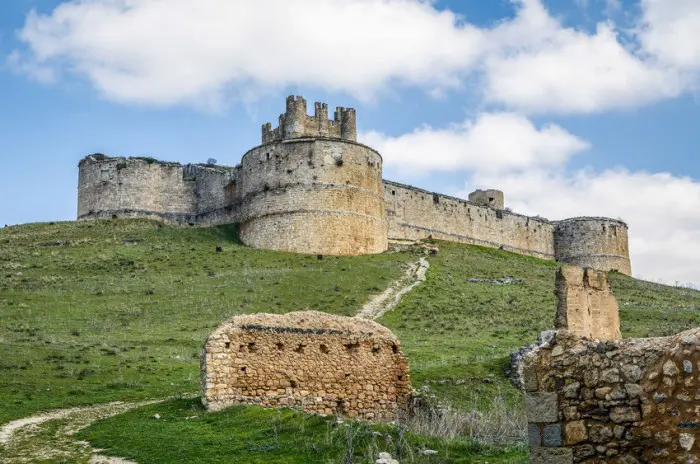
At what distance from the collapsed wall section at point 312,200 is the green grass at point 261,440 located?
39033 millimetres

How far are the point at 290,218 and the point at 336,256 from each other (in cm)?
460

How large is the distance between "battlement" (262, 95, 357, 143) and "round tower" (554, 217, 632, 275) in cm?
3062

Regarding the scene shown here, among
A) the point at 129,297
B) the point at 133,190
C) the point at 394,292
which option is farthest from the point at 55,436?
the point at 133,190

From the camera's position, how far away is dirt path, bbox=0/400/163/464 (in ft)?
43.7

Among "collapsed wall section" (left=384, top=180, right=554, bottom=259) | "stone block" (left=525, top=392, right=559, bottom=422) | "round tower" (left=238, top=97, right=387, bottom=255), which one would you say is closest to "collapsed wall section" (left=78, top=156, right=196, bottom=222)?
"round tower" (left=238, top=97, right=387, bottom=255)

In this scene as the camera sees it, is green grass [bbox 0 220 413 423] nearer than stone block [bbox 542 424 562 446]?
No

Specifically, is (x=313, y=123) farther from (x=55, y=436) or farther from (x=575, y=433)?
(x=575, y=433)

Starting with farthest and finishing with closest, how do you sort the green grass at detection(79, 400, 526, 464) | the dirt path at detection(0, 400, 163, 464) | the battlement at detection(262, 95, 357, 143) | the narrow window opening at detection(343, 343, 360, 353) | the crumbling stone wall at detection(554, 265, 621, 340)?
the battlement at detection(262, 95, 357, 143), the crumbling stone wall at detection(554, 265, 621, 340), the narrow window opening at detection(343, 343, 360, 353), the dirt path at detection(0, 400, 163, 464), the green grass at detection(79, 400, 526, 464)

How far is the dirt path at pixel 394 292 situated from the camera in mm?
38844

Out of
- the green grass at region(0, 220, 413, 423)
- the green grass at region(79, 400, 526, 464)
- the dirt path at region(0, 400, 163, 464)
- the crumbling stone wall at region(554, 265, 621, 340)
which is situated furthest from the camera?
the green grass at region(0, 220, 413, 423)

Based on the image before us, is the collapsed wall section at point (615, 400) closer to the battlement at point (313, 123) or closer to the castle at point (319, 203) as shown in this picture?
the castle at point (319, 203)

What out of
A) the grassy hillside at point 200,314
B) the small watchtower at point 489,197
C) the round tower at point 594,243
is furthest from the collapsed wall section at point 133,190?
the round tower at point 594,243

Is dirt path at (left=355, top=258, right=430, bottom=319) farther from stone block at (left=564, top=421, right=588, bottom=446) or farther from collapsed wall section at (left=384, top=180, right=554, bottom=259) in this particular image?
stone block at (left=564, top=421, right=588, bottom=446)

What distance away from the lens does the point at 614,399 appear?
714 centimetres
